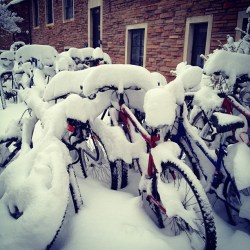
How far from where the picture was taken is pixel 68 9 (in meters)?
13.9

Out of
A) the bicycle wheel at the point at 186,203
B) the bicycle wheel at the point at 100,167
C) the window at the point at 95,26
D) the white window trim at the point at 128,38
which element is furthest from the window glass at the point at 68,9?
the bicycle wheel at the point at 186,203

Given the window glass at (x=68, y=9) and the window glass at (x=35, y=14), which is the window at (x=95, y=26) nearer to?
the window glass at (x=68, y=9)

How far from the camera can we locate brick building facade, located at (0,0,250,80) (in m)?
6.36

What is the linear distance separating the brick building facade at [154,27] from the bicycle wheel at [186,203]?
5319mm

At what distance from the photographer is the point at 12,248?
1583 millimetres

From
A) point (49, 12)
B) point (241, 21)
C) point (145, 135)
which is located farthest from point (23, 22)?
point (145, 135)

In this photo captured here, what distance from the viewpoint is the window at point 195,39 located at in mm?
6918

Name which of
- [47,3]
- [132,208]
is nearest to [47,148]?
[132,208]

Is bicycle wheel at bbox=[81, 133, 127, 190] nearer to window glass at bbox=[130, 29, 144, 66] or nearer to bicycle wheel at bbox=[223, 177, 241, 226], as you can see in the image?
bicycle wheel at bbox=[223, 177, 241, 226]

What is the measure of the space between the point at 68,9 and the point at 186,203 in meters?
14.4

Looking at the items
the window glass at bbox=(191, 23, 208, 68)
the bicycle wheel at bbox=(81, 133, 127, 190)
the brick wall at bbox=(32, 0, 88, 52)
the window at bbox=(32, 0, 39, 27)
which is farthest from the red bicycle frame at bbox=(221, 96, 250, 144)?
the window at bbox=(32, 0, 39, 27)

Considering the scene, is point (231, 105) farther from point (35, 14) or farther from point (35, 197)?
point (35, 14)

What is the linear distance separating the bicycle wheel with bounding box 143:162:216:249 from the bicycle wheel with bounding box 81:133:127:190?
0.59m

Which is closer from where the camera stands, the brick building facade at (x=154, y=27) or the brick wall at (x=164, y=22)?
the brick wall at (x=164, y=22)
